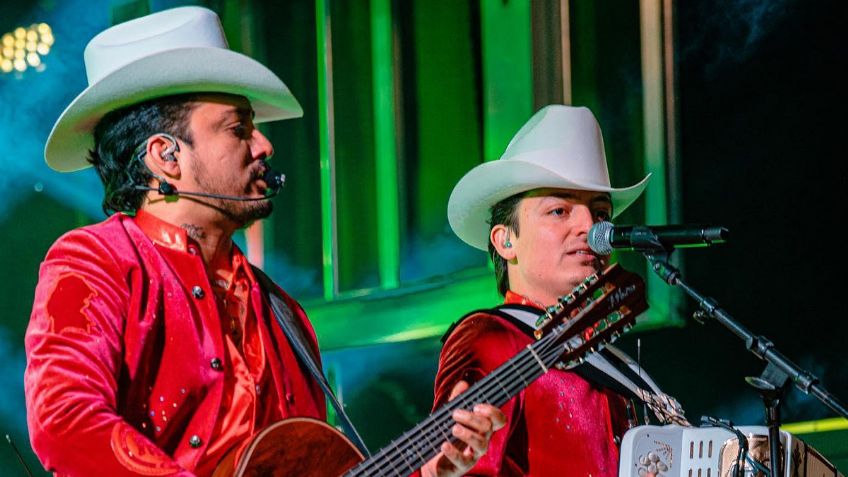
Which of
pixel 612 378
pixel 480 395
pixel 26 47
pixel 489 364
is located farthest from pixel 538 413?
pixel 26 47

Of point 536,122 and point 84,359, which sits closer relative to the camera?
point 84,359

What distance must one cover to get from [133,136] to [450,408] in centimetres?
115

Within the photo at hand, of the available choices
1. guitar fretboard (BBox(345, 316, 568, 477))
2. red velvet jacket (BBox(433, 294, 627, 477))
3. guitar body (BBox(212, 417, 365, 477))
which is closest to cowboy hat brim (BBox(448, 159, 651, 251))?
red velvet jacket (BBox(433, 294, 627, 477))

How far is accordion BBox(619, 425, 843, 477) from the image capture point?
143 inches

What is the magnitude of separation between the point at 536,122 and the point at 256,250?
1.11 metres

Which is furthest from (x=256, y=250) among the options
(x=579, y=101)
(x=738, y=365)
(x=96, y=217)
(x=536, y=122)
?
(x=738, y=365)

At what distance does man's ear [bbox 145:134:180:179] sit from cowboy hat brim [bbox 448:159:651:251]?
1.16 meters

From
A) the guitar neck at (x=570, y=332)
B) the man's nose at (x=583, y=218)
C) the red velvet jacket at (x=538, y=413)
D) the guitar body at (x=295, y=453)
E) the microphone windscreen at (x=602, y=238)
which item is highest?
the microphone windscreen at (x=602, y=238)

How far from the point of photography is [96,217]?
4.62 meters

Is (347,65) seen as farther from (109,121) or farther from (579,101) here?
(109,121)

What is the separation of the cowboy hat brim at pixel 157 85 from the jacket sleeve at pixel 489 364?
0.96 metres

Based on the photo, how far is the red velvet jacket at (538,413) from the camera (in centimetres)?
402

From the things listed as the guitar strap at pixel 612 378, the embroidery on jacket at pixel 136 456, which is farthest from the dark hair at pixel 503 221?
the embroidery on jacket at pixel 136 456

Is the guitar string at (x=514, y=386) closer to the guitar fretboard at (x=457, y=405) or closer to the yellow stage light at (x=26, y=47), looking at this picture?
the guitar fretboard at (x=457, y=405)
